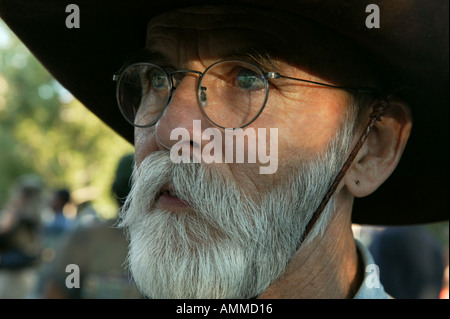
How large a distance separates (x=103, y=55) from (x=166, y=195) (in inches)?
36.9

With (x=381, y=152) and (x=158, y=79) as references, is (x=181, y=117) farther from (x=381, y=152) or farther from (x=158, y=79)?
(x=381, y=152)

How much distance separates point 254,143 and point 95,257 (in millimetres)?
3160

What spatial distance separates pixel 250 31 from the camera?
7.48ft

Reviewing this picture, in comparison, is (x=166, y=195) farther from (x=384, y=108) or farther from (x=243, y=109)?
(x=384, y=108)

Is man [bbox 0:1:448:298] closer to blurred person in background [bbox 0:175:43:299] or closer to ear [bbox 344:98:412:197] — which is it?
ear [bbox 344:98:412:197]

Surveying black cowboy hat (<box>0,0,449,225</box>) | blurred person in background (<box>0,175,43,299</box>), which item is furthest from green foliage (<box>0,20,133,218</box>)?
black cowboy hat (<box>0,0,449,225</box>)

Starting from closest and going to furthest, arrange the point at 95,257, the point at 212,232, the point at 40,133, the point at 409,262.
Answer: the point at 212,232 → the point at 95,257 → the point at 409,262 → the point at 40,133

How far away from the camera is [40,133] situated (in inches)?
1073

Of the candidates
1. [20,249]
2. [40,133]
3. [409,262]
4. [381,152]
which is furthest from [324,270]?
[40,133]

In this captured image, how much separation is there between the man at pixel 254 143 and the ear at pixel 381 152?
10 millimetres

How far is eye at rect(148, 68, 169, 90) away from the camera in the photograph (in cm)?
243

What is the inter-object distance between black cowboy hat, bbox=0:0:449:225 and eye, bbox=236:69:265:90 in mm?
260

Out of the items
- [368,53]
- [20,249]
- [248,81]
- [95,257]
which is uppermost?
[368,53]

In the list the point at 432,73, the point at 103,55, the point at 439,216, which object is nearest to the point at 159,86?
the point at 103,55
